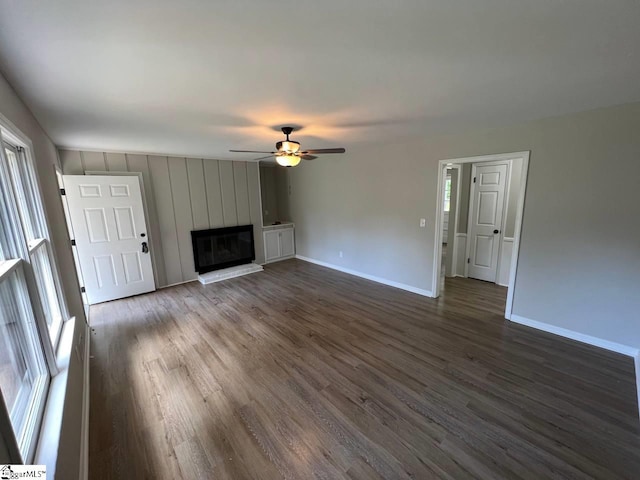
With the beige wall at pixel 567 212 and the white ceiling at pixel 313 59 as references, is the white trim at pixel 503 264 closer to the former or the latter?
the beige wall at pixel 567 212

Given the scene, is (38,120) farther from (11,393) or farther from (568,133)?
(568,133)

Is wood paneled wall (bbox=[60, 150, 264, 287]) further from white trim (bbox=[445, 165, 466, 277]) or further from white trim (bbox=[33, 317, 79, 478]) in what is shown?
white trim (bbox=[445, 165, 466, 277])

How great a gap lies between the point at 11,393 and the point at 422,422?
7.56 feet

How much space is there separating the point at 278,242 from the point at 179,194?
2.36 metres

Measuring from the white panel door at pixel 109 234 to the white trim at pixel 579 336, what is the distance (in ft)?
18.3

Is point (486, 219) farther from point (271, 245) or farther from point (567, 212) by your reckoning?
point (271, 245)

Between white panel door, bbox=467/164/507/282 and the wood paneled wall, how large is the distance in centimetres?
444

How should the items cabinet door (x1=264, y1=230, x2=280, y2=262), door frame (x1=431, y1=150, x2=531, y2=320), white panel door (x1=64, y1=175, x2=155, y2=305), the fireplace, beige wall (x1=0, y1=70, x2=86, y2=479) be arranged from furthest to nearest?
cabinet door (x1=264, y1=230, x2=280, y2=262), the fireplace, white panel door (x1=64, y1=175, x2=155, y2=305), door frame (x1=431, y1=150, x2=531, y2=320), beige wall (x1=0, y1=70, x2=86, y2=479)

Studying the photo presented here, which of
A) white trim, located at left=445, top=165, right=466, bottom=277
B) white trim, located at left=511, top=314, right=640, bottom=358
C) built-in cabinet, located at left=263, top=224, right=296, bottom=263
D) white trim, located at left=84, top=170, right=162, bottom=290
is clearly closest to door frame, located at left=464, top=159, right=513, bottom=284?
white trim, located at left=445, top=165, right=466, bottom=277

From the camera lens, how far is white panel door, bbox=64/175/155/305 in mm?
3770

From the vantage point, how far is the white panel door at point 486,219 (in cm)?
433

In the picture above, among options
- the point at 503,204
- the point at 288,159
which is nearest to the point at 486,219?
the point at 503,204
